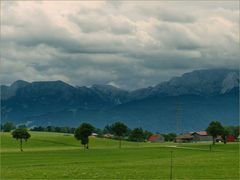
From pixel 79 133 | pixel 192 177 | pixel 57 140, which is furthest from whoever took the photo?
pixel 57 140

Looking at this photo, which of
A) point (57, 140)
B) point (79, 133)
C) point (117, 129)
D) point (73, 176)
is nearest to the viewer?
point (73, 176)

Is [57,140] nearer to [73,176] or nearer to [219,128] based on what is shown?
[219,128]

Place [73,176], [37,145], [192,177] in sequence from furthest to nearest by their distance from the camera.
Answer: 1. [37,145]
2. [73,176]
3. [192,177]

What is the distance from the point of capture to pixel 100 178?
45500mm

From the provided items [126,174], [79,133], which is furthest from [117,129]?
[126,174]

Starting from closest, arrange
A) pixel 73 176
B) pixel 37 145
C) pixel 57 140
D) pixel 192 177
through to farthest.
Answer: pixel 192 177 → pixel 73 176 → pixel 37 145 → pixel 57 140

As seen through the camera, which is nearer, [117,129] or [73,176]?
[73,176]

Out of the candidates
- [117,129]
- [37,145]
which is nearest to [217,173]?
[117,129]

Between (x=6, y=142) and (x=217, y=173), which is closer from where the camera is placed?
(x=217, y=173)

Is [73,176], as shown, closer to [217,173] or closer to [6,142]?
[217,173]

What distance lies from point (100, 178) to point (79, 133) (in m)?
97.4

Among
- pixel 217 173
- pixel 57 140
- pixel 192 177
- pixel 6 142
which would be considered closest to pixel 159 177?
pixel 192 177

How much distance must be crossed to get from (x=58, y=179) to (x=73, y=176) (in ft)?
9.49

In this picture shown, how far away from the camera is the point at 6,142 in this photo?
17675cm
